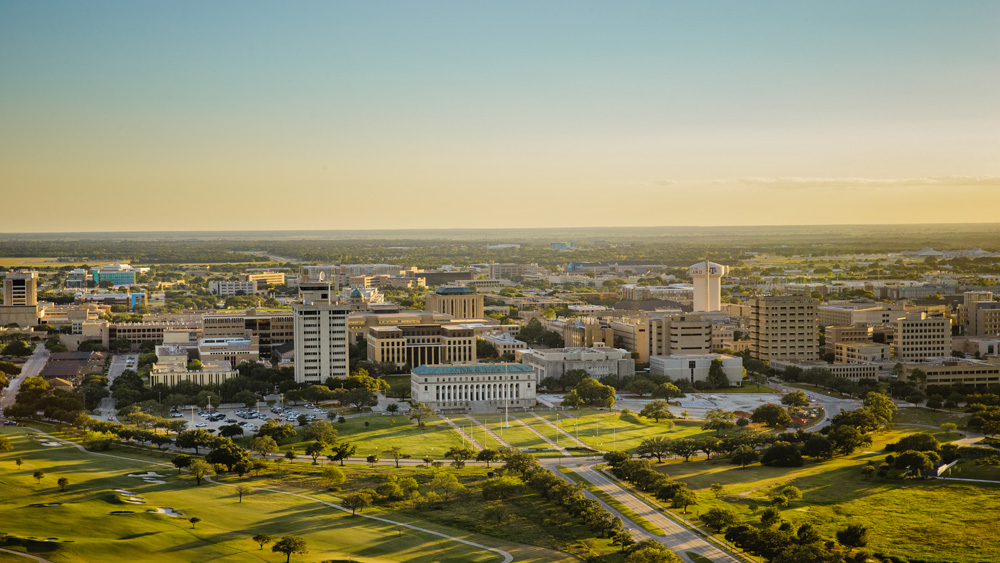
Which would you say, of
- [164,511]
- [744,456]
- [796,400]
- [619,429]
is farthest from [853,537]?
[796,400]

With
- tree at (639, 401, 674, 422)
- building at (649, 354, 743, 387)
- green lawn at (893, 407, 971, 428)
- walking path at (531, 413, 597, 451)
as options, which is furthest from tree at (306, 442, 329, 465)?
green lawn at (893, 407, 971, 428)

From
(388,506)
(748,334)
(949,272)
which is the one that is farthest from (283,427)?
(949,272)

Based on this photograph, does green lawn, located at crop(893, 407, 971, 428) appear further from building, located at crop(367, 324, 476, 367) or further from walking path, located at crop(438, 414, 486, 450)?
building, located at crop(367, 324, 476, 367)

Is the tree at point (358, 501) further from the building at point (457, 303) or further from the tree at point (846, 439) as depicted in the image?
the building at point (457, 303)

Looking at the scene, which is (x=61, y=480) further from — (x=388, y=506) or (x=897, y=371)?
(x=897, y=371)

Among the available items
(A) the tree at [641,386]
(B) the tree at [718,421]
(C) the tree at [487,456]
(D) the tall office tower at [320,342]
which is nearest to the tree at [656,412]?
(B) the tree at [718,421]

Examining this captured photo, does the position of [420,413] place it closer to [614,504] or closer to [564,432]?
[564,432]
